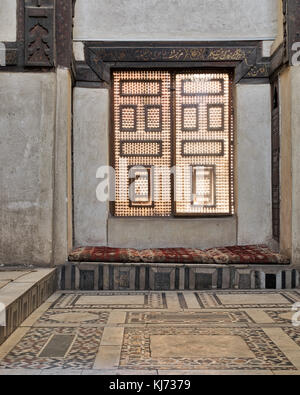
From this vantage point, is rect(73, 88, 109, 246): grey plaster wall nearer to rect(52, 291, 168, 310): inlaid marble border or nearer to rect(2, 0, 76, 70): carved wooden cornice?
rect(2, 0, 76, 70): carved wooden cornice

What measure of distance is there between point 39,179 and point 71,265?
3.14ft

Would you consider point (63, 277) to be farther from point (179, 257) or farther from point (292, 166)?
point (292, 166)

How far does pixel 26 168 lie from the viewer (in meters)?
5.34

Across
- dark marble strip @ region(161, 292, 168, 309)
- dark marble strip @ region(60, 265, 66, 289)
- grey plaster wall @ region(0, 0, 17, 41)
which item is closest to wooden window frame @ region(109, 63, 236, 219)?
dark marble strip @ region(60, 265, 66, 289)

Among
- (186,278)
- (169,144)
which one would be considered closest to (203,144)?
(169,144)

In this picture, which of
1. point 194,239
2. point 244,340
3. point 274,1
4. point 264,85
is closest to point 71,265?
point 194,239

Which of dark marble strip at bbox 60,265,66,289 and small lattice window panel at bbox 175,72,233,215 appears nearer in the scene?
dark marble strip at bbox 60,265,66,289

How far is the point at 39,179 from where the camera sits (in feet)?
17.5

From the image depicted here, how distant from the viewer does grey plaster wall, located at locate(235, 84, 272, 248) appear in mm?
6234

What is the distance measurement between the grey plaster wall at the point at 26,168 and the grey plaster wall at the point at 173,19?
1.36m

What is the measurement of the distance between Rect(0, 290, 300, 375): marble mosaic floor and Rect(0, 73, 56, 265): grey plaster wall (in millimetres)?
731

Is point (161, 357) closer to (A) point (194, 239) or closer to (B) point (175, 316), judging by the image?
(B) point (175, 316)

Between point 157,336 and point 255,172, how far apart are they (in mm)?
3311

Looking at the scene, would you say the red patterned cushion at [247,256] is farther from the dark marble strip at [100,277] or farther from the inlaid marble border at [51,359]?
the inlaid marble border at [51,359]
